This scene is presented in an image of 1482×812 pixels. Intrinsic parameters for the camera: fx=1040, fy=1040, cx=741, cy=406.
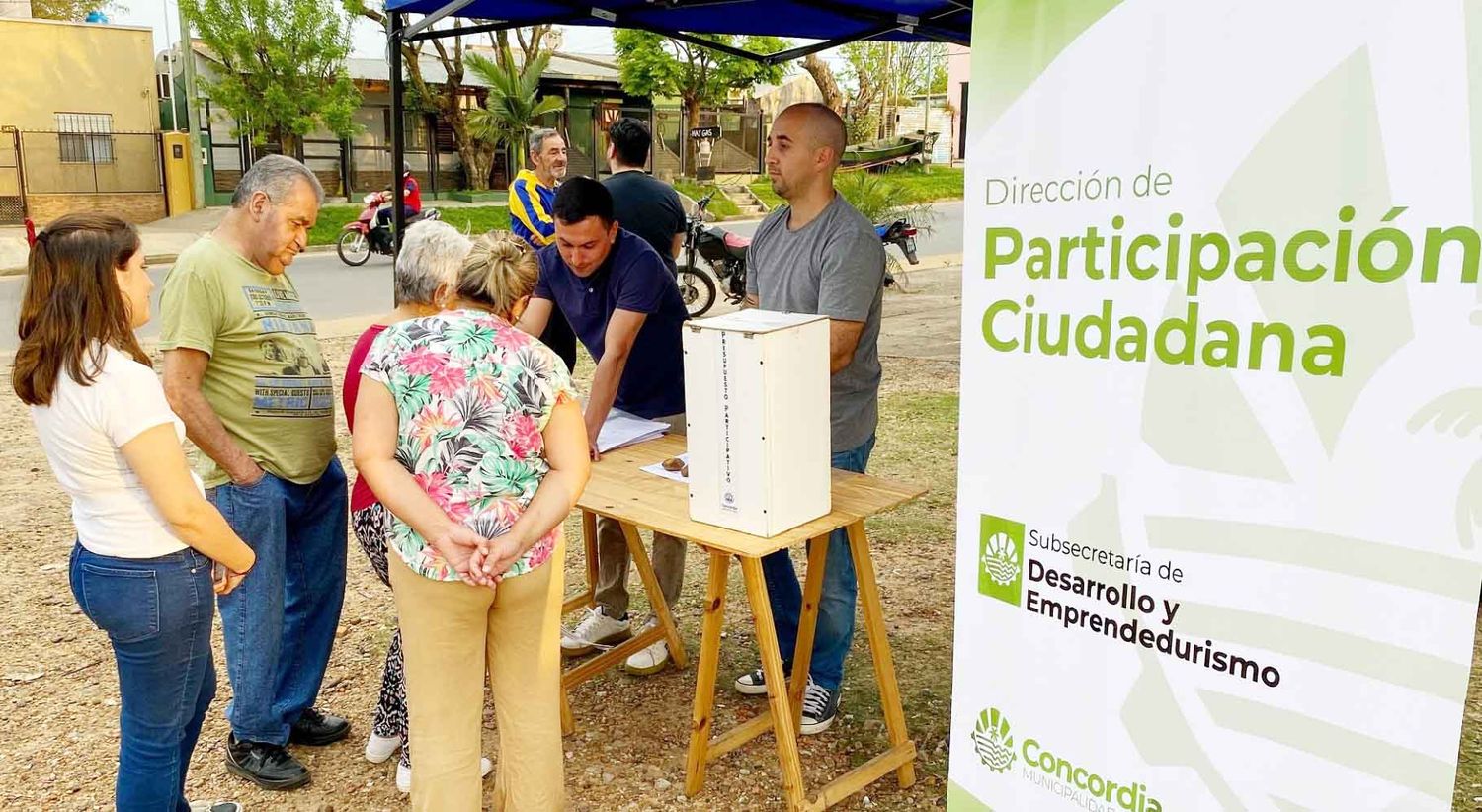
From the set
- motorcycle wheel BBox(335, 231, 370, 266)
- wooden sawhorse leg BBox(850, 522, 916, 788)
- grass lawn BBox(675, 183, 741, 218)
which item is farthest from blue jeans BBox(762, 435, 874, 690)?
grass lawn BBox(675, 183, 741, 218)

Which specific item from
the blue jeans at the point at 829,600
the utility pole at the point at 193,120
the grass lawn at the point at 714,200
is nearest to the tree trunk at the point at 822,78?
the grass lawn at the point at 714,200

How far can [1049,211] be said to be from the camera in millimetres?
1774

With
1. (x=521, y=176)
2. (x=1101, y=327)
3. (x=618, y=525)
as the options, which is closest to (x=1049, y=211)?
(x=1101, y=327)

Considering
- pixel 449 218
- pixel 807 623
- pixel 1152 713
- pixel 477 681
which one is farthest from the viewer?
pixel 449 218

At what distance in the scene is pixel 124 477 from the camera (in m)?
1.96

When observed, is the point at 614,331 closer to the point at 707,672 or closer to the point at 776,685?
the point at 707,672

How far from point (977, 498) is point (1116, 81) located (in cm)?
77

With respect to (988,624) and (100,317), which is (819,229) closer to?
(988,624)

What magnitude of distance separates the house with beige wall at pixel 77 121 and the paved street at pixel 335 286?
6.44m

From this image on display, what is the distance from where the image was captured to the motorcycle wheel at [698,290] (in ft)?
34.8

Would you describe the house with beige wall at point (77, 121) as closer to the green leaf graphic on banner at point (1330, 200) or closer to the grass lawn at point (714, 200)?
the grass lawn at point (714, 200)

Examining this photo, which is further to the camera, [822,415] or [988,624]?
[822,415]

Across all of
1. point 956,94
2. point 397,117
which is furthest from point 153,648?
point 956,94

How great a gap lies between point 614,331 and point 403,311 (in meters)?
0.74
